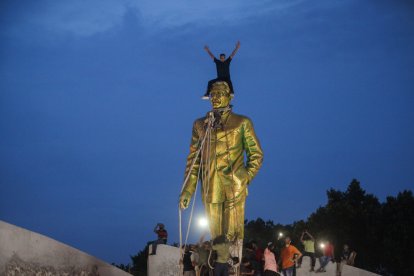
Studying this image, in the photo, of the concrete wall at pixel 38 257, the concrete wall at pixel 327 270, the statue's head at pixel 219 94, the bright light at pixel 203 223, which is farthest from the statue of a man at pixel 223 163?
the concrete wall at pixel 327 270

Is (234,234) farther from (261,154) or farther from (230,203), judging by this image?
(261,154)

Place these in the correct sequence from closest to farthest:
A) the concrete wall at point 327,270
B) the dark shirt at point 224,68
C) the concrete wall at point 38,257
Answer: the concrete wall at point 38,257 → the dark shirt at point 224,68 → the concrete wall at point 327,270

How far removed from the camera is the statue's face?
1312 centimetres

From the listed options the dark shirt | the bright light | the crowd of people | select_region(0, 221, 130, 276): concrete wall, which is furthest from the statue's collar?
select_region(0, 221, 130, 276): concrete wall

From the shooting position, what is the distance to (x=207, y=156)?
43.1 ft

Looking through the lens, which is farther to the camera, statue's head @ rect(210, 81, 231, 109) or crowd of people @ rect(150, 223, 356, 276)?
statue's head @ rect(210, 81, 231, 109)

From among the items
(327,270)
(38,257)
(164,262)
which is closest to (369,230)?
(327,270)

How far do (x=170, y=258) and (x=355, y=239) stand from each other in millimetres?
24806

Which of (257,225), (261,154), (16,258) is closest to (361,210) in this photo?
(257,225)

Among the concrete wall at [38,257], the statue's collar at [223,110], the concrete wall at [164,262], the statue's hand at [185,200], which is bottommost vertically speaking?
the concrete wall at [38,257]

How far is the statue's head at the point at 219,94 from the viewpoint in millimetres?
13125

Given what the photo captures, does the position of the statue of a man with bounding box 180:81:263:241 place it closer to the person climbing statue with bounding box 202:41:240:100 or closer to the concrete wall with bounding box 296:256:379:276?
the person climbing statue with bounding box 202:41:240:100

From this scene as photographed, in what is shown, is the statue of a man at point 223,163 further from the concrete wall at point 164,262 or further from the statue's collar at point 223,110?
the concrete wall at point 164,262

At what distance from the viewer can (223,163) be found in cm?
1306
